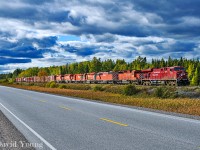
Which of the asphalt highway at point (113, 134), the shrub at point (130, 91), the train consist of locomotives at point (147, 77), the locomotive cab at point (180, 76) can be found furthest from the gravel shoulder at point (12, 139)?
the train consist of locomotives at point (147, 77)

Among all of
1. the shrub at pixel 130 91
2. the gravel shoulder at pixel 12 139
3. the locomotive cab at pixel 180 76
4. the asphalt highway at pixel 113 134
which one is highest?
the locomotive cab at pixel 180 76

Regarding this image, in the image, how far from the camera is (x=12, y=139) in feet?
30.5

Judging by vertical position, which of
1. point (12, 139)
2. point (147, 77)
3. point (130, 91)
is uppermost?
point (147, 77)

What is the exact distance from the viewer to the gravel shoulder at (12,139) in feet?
26.6

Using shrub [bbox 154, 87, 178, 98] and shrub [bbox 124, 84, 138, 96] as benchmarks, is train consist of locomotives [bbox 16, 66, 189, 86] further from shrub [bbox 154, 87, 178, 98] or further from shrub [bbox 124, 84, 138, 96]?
shrub [bbox 154, 87, 178, 98]

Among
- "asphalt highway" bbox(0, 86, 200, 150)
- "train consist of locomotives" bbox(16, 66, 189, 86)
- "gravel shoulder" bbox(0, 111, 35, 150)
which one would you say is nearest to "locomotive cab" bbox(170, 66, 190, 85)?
"train consist of locomotives" bbox(16, 66, 189, 86)

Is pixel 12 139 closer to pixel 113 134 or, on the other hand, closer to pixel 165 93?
pixel 113 134

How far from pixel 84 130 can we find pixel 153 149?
357 centimetres

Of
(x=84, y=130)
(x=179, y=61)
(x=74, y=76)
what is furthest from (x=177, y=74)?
(x=179, y=61)

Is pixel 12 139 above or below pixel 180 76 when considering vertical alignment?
below

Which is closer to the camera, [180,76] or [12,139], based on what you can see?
[12,139]

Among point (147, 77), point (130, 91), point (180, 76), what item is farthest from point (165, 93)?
point (147, 77)

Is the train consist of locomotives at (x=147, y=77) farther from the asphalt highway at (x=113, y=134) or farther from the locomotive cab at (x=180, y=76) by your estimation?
the asphalt highway at (x=113, y=134)

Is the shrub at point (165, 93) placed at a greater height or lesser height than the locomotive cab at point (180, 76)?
lesser
